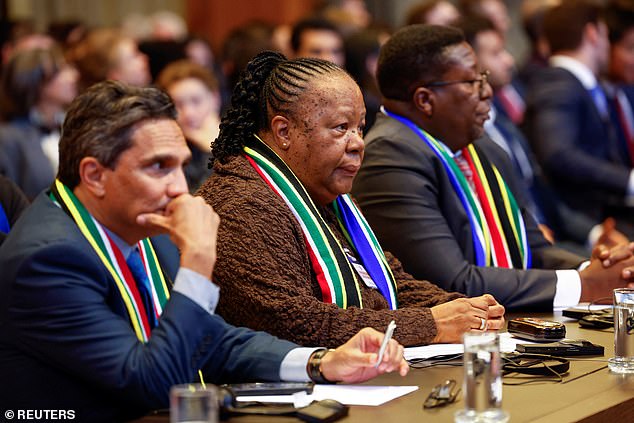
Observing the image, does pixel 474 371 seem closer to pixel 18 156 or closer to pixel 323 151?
pixel 323 151

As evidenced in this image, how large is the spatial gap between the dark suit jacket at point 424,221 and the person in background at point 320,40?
353 cm

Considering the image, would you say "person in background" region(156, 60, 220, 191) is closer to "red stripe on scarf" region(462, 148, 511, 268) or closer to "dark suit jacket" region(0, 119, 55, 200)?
"dark suit jacket" region(0, 119, 55, 200)

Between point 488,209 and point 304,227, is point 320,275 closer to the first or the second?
point 304,227

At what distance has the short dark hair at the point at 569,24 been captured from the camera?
6.62 metres

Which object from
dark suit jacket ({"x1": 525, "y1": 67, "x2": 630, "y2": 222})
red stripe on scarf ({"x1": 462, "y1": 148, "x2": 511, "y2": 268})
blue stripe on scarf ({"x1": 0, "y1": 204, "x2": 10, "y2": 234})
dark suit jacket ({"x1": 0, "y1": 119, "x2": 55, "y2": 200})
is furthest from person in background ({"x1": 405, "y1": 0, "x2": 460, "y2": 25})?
blue stripe on scarf ({"x1": 0, "y1": 204, "x2": 10, "y2": 234})

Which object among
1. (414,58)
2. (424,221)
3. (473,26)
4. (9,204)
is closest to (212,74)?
(473,26)

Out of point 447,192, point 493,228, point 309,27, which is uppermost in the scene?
point 309,27

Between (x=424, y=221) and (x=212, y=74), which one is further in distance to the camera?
(x=212, y=74)

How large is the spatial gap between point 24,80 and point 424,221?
12.5ft

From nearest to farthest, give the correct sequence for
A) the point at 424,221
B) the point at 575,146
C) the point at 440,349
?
the point at 440,349, the point at 424,221, the point at 575,146

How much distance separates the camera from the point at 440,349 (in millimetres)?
3037

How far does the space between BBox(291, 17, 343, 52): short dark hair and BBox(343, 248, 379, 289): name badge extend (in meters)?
4.46

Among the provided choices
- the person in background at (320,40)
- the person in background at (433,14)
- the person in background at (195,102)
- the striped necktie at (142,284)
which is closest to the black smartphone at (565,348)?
the striped necktie at (142,284)

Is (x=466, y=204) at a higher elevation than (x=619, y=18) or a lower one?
lower
